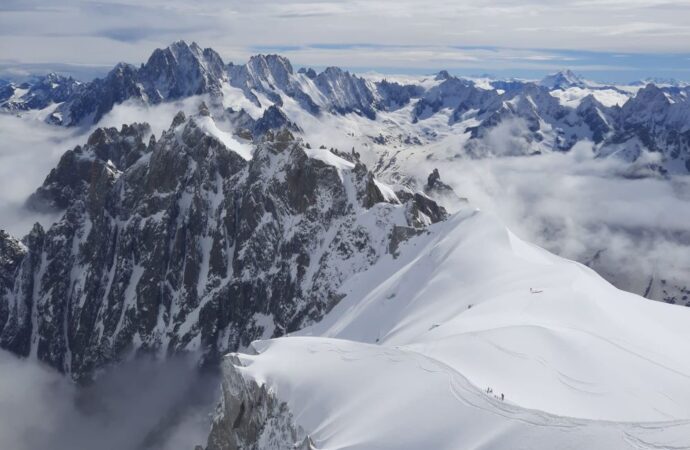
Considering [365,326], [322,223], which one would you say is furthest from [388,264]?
[322,223]

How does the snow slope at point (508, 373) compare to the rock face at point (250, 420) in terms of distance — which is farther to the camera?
the rock face at point (250, 420)

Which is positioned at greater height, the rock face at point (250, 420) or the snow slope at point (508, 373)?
the snow slope at point (508, 373)

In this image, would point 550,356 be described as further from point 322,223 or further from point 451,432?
point 322,223

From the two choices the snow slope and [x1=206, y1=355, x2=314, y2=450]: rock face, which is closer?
the snow slope

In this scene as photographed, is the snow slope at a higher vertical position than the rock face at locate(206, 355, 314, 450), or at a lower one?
higher
